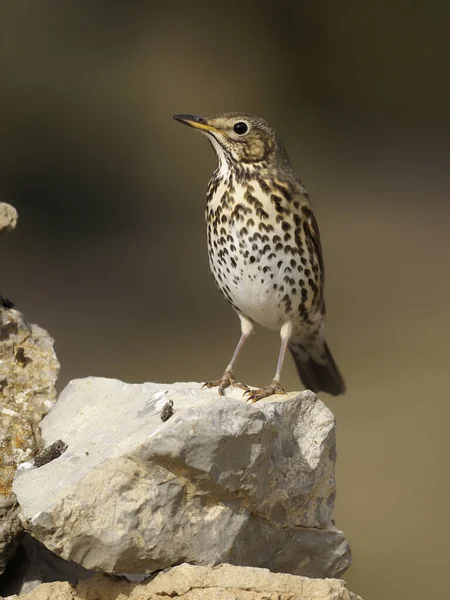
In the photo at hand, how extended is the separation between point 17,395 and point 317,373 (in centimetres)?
247

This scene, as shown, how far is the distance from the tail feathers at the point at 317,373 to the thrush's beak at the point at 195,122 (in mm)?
1510

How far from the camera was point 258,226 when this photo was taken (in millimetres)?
5688

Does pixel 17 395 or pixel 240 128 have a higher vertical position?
pixel 240 128

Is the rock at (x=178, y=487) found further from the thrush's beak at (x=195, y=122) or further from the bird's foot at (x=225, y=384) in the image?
the thrush's beak at (x=195, y=122)

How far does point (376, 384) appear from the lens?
12742 millimetres

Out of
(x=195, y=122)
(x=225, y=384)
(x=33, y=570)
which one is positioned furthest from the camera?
(x=195, y=122)

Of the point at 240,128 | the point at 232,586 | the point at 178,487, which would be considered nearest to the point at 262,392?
the point at 178,487

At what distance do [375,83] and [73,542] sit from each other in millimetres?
13604

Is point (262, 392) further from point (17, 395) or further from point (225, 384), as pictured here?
point (17, 395)

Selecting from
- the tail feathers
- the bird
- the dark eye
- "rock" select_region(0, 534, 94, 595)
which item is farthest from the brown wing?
"rock" select_region(0, 534, 94, 595)

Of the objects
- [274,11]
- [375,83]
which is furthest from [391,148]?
[274,11]

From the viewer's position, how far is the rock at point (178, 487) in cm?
405

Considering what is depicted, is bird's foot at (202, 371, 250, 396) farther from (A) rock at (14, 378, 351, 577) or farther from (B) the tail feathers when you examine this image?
(B) the tail feathers

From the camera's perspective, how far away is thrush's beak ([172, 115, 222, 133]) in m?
5.84
